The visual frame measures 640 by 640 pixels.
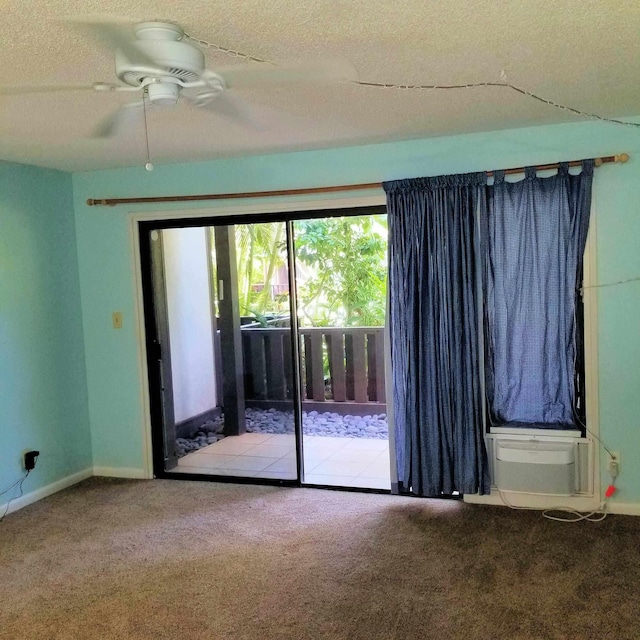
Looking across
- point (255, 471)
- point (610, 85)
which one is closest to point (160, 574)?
point (255, 471)

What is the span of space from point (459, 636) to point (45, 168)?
3.64m

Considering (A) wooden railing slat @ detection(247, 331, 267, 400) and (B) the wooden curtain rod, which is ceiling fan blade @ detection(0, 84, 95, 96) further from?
(A) wooden railing slat @ detection(247, 331, 267, 400)

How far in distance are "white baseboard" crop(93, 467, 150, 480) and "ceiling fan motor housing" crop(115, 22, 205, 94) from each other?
10.3ft

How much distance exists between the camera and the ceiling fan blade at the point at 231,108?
7.91 feet

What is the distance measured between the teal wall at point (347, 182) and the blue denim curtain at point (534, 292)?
14cm

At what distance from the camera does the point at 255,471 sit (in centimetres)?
439

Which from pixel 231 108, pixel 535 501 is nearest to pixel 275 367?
pixel 535 501

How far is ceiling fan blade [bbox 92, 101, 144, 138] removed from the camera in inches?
96.6

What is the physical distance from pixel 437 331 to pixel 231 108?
1.70 m

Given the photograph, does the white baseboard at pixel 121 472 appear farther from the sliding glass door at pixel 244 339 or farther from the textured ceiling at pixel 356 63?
the textured ceiling at pixel 356 63

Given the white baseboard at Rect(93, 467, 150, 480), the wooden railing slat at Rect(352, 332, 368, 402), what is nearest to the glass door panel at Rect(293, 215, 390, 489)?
the wooden railing slat at Rect(352, 332, 368, 402)

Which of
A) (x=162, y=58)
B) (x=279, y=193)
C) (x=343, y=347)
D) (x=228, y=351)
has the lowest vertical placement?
(x=343, y=347)

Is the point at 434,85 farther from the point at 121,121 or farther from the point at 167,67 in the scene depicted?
the point at 121,121

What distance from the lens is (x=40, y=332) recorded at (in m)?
4.18
